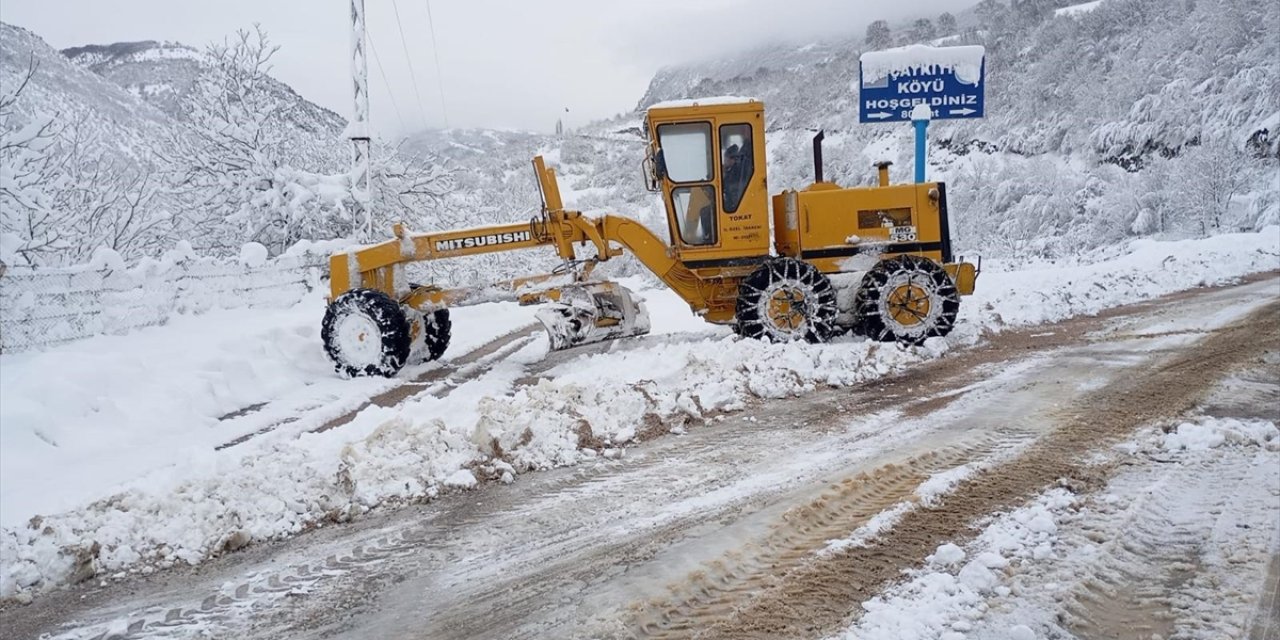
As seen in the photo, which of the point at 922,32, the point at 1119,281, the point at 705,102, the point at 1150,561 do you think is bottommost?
the point at 1150,561

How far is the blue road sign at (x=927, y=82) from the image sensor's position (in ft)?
46.8

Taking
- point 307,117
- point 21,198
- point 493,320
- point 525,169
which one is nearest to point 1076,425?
point 493,320

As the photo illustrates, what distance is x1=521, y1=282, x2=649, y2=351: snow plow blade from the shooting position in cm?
906

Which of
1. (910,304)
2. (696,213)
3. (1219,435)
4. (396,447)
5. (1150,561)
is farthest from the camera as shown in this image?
(696,213)

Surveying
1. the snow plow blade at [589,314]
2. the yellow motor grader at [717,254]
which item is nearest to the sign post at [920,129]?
the yellow motor grader at [717,254]

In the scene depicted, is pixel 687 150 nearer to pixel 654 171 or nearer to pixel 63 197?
pixel 654 171

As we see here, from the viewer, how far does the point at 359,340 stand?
9.28 metres

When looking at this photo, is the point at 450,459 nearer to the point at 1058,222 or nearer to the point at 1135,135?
the point at 1058,222

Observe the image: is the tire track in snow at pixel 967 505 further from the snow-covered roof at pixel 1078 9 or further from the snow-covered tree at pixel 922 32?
the snow-covered tree at pixel 922 32

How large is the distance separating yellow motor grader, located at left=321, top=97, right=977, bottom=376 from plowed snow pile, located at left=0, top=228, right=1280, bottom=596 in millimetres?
557

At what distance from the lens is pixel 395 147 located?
2362 cm

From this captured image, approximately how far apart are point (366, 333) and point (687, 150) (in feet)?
14.4

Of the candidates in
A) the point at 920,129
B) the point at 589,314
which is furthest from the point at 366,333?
the point at 920,129

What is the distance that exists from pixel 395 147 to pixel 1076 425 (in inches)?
863
